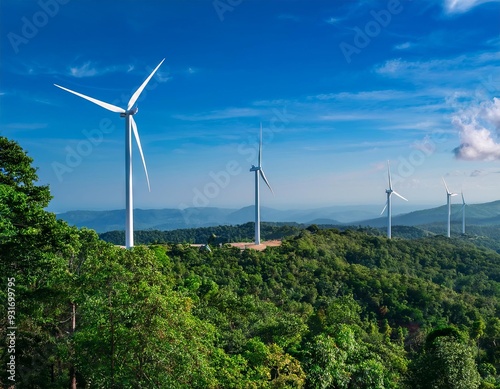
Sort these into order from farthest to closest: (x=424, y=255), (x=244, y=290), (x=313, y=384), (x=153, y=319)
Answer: (x=424, y=255)
(x=244, y=290)
(x=313, y=384)
(x=153, y=319)

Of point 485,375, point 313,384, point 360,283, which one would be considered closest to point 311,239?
point 360,283

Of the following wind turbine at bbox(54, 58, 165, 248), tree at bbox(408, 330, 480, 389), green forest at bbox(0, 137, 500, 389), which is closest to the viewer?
green forest at bbox(0, 137, 500, 389)

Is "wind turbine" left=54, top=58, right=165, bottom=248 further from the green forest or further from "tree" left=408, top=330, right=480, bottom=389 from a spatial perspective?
"tree" left=408, top=330, right=480, bottom=389

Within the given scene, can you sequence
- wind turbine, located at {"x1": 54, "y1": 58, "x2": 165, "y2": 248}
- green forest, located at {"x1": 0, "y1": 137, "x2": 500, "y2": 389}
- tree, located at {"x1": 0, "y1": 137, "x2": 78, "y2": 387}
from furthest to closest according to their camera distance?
wind turbine, located at {"x1": 54, "y1": 58, "x2": 165, "y2": 248} < tree, located at {"x1": 0, "y1": 137, "x2": 78, "y2": 387} < green forest, located at {"x1": 0, "y1": 137, "x2": 500, "y2": 389}

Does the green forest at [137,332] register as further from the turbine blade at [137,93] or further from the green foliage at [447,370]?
the turbine blade at [137,93]

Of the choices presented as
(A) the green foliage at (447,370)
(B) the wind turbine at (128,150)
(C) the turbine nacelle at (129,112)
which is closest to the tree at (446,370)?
(A) the green foliage at (447,370)

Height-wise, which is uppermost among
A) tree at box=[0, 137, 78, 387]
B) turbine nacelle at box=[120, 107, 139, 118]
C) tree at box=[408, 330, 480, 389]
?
turbine nacelle at box=[120, 107, 139, 118]

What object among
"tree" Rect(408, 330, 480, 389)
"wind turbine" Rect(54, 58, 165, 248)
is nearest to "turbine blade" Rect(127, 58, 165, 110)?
"wind turbine" Rect(54, 58, 165, 248)

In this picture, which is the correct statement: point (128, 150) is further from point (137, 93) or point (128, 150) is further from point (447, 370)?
point (447, 370)

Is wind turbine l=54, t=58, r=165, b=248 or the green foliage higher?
wind turbine l=54, t=58, r=165, b=248

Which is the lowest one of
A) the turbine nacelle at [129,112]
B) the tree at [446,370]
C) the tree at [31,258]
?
the tree at [446,370]

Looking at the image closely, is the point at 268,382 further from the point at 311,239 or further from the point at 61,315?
the point at 311,239
